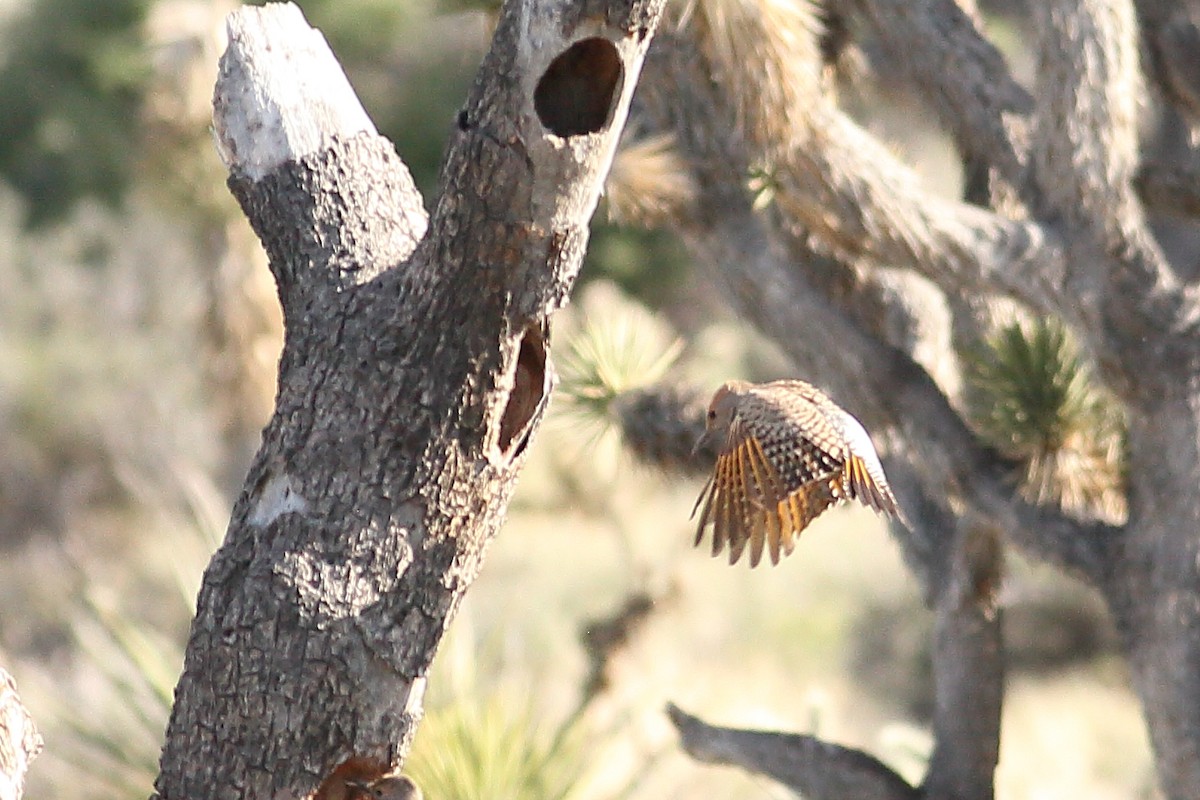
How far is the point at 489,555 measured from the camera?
693 cm

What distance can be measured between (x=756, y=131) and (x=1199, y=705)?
1.69 meters

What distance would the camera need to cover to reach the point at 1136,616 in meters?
3.66

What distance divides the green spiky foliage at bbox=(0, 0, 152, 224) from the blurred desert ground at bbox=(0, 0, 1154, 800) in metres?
0.16

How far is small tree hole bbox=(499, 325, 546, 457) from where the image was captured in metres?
2.18

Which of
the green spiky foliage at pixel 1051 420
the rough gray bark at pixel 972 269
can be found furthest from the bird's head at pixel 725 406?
the green spiky foliage at pixel 1051 420

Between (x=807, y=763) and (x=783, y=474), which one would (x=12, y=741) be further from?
(x=807, y=763)

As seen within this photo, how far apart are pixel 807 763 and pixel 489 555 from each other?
318 centimetres

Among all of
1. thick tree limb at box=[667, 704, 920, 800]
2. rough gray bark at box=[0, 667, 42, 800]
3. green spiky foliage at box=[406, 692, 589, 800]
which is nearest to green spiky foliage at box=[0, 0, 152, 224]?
green spiky foliage at box=[406, 692, 589, 800]

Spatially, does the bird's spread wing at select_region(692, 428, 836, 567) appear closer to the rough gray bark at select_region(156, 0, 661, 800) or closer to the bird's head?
the bird's head

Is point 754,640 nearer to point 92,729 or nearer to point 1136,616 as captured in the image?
point 92,729

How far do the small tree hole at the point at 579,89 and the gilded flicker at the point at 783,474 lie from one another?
1.94 feet

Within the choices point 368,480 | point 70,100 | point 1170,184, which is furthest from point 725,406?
point 70,100

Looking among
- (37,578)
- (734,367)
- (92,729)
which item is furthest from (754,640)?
(92,729)

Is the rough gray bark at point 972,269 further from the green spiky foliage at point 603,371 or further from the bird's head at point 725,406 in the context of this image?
the bird's head at point 725,406
